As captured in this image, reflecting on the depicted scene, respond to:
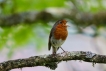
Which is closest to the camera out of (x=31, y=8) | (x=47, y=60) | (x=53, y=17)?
(x=47, y=60)

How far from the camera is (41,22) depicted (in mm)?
6309

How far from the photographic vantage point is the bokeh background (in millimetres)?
6125

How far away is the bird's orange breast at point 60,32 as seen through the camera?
3.75 meters

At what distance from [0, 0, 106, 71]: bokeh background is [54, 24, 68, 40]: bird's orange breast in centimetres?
192

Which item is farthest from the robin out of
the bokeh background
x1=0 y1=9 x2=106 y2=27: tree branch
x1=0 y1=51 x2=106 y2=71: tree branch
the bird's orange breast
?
x1=0 y1=9 x2=106 y2=27: tree branch

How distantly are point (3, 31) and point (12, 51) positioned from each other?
15.1 inches

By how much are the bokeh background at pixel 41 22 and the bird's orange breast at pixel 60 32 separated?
1916 mm

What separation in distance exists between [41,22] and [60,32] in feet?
8.37

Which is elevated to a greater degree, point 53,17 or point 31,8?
point 31,8

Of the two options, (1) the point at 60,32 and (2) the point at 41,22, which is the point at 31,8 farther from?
(1) the point at 60,32

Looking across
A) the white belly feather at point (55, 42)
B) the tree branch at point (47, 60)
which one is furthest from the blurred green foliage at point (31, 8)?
the tree branch at point (47, 60)

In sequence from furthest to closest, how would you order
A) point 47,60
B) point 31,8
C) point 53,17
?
1. point 31,8
2. point 53,17
3. point 47,60

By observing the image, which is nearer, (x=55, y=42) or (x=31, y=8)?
(x=55, y=42)

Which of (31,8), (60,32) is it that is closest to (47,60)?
(60,32)
